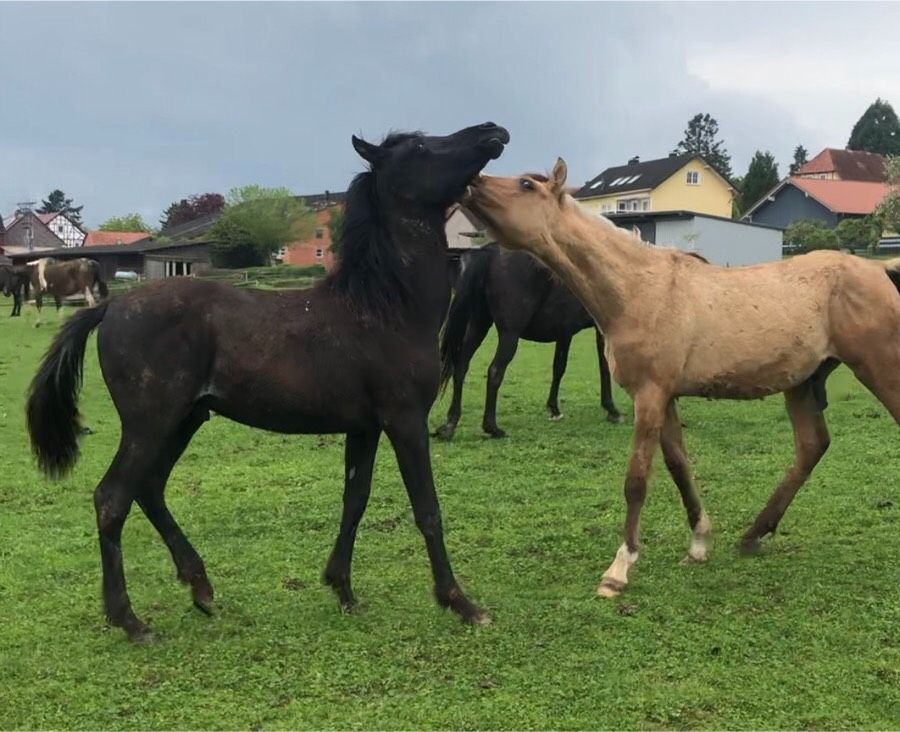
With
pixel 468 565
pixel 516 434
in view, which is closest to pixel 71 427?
pixel 468 565

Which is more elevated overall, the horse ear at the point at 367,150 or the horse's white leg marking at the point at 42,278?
the horse ear at the point at 367,150

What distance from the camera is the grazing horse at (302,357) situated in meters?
4.16

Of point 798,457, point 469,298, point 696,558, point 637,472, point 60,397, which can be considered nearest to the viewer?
point 60,397

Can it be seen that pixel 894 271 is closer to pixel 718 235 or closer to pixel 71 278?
pixel 71 278

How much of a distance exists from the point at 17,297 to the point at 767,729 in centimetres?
3026

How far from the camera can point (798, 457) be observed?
5.48m

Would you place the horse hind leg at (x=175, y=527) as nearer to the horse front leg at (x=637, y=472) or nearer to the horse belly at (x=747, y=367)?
the horse front leg at (x=637, y=472)

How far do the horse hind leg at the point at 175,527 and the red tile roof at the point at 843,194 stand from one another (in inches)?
2213

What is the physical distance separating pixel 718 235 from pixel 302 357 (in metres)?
37.5

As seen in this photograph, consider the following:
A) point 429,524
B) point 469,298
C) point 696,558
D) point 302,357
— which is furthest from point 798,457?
point 469,298

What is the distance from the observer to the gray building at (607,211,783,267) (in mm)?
38469

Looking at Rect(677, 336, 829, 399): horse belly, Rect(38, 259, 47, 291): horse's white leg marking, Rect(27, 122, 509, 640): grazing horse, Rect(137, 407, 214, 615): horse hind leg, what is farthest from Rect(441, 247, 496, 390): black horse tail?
Rect(38, 259, 47, 291): horse's white leg marking

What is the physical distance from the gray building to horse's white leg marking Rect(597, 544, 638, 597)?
34.5 metres

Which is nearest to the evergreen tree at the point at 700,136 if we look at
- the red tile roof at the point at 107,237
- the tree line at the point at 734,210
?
the tree line at the point at 734,210
